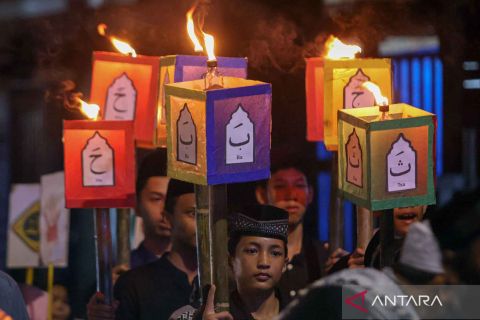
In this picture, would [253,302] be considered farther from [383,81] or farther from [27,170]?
[27,170]

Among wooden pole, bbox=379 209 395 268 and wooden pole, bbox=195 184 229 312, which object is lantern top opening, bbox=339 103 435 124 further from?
wooden pole, bbox=195 184 229 312

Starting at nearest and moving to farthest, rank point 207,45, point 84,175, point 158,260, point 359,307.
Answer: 1. point 359,307
2. point 207,45
3. point 84,175
4. point 158,260

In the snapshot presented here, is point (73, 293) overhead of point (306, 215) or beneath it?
beneath

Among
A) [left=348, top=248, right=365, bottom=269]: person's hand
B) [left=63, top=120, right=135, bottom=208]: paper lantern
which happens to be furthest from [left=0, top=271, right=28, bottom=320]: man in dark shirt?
[left=348, top=248, right=365, bottom=269]: person's hand

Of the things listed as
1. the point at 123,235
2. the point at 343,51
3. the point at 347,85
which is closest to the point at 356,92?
the point at 347,85

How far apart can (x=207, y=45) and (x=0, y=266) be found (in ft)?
10.1

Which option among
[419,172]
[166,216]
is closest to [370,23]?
[166,216]

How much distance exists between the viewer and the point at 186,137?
4.28 m

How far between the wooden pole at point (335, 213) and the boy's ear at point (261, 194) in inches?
28.4

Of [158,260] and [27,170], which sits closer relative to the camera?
[158,260]

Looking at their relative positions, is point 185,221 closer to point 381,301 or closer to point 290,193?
point 290,193

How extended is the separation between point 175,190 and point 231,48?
145 cm

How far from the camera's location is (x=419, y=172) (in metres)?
4.11

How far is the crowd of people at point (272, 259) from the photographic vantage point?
2604mm
